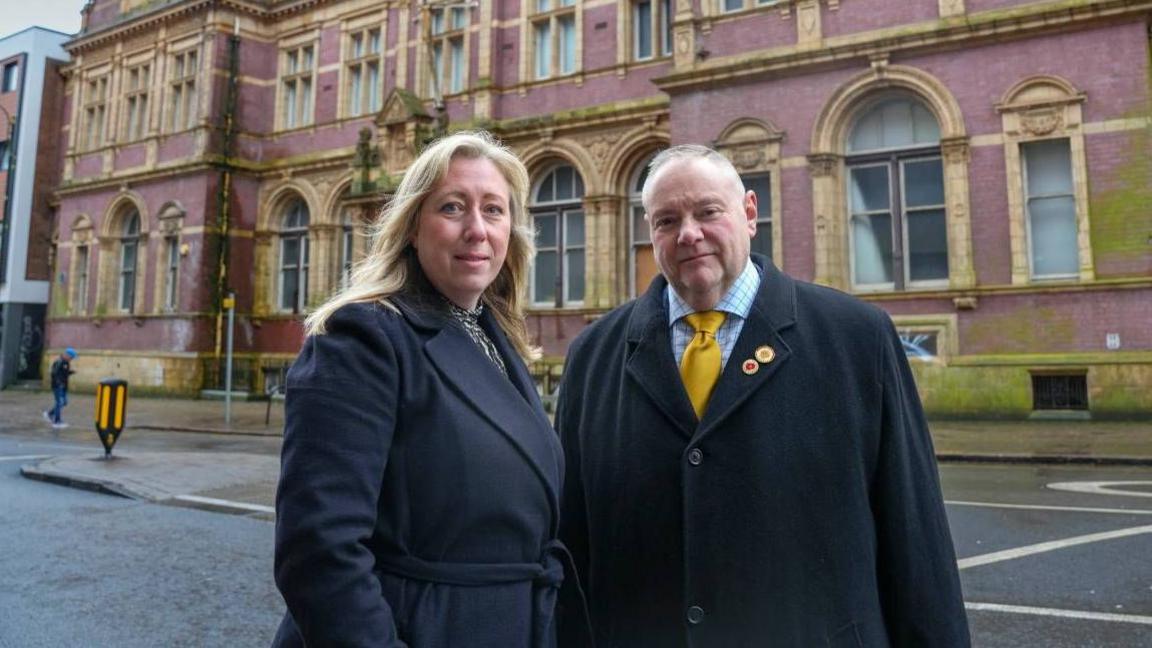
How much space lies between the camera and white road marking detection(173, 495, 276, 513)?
766 centimetres

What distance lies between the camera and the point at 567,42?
66.3 ft

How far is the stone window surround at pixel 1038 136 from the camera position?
13.2 metres

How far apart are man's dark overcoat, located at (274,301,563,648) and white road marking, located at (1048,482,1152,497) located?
26.3ft

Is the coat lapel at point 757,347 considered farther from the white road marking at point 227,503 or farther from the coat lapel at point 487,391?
the white road marking at point 227,503

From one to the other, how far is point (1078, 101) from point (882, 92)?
10.7 ft

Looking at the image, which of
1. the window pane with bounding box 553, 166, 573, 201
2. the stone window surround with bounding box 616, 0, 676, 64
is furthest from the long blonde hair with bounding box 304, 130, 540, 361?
the window pane with bounding box 553, 166, 573, 201

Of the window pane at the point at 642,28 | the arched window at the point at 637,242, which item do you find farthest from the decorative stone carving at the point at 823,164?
the window pane at the point at 642,28

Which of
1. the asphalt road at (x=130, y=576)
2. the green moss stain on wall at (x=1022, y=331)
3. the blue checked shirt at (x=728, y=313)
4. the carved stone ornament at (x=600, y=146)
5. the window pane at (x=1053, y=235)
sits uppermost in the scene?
the carved stone ornament at (x=600, y=146)

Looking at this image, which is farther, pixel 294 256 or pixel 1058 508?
pixel 294 256

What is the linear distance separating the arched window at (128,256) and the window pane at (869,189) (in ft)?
75.7

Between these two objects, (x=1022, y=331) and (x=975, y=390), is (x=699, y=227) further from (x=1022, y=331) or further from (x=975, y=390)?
(x=1022, y=331)

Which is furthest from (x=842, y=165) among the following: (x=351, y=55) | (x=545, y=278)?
(x=351, y=55)

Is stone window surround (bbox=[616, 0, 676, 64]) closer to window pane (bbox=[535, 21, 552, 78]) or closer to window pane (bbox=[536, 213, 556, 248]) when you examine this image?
window pane (bbox=[535, 21, 552, 78])

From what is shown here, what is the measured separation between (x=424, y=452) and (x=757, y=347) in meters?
0.90
